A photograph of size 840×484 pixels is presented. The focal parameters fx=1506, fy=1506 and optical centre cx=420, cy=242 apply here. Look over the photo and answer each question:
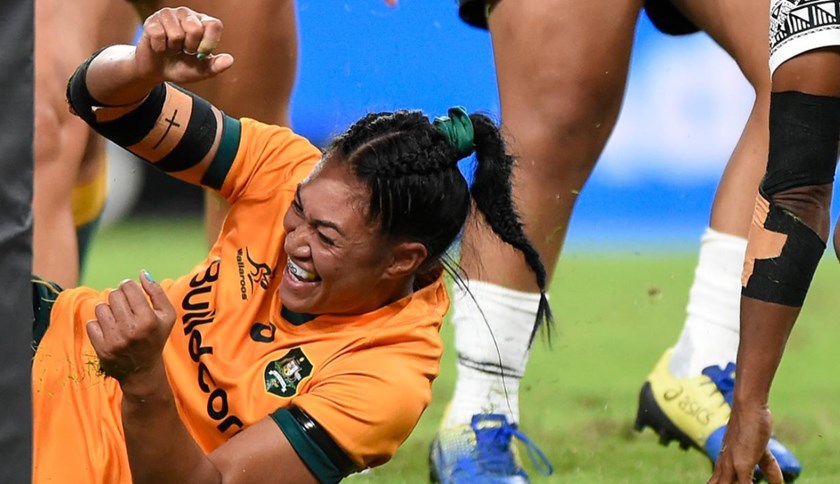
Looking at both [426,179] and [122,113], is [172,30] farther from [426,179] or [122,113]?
[426,179]

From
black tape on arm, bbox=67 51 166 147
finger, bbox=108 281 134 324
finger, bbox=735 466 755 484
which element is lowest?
finger, bbox=735 466 755 484

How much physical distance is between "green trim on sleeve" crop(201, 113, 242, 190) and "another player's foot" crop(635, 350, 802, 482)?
Answer: 1.28 meters

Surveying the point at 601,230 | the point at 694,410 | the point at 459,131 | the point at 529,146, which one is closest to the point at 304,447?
the point at 459,131

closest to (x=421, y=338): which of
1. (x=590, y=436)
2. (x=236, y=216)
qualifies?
(x=236, y=216)

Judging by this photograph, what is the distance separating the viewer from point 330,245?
7.29ft

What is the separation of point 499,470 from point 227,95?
3.37 ft

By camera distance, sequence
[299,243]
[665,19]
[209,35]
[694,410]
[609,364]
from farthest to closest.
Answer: [609,364] < [665,19] < [694,410] < [299,243] < [209,35]

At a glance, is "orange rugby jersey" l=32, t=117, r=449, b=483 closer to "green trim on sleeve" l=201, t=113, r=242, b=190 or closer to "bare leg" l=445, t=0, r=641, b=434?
"green trim on sleeve" l=201, t=113, r=242, b=190

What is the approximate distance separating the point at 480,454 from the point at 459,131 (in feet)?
3.08

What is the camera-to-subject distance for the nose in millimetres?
2207

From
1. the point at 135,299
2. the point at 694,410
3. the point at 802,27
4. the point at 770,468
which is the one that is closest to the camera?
the point at 135,299

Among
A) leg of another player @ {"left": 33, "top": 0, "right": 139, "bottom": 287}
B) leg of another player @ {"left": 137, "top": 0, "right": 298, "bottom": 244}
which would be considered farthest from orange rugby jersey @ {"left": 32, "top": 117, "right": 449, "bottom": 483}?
leg of another player @ {"left": 137, "top": 0, "right": 298, "bottom": 244}

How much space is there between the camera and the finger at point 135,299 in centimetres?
184

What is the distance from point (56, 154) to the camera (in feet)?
9.87
